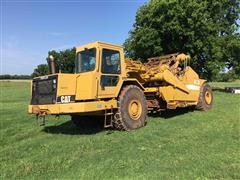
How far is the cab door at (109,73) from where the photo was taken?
31.1 ft

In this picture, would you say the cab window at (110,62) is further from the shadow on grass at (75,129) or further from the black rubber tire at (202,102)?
the black rubber tire at (202,102)

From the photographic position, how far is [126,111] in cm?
998

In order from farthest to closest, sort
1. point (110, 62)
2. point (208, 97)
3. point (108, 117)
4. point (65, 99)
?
point (208, 97) → point (108, 117) → point (110, 62) → point (65, 99)

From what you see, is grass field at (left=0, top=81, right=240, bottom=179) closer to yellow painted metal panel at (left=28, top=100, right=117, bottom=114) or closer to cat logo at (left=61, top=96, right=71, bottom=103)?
yellow painted metal panel at (left=28, top=100, right=117, bottom=114)

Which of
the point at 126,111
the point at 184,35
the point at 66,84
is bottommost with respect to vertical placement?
the point at 126,111

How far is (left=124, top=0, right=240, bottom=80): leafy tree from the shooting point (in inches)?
1031

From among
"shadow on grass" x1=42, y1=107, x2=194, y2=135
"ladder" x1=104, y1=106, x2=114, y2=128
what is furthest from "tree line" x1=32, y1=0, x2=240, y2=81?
"ladder" x1=104, y1=106, x2=114, y2=128

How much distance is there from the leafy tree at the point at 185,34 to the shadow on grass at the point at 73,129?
1608 centimetres

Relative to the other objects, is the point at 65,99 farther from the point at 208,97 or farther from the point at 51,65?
the point at 208,97

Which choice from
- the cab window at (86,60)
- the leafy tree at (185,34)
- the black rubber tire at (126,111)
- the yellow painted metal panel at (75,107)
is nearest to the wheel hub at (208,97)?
the black rubber tire at (126,111)

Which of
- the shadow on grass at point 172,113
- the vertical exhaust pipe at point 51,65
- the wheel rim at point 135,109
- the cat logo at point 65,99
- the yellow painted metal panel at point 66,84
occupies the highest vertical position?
the vertical exhaust pipe at point 51,65

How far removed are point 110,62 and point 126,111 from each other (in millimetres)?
1594

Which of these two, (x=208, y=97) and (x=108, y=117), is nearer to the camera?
(x=108, y=117)

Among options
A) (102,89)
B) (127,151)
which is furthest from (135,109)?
(127,151)
